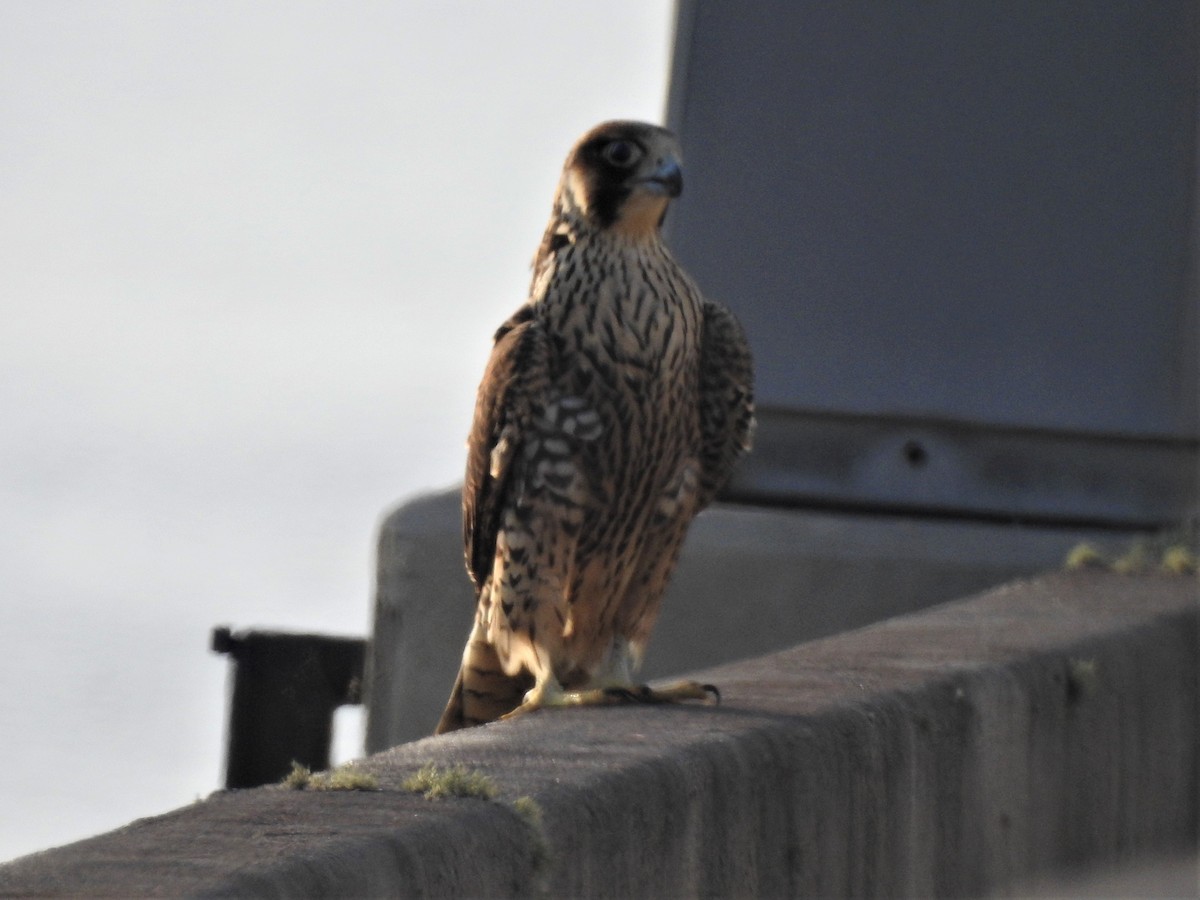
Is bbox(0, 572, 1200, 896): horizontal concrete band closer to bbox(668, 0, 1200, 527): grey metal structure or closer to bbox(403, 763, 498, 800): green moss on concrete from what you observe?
bbox(403, 763, 498, 800): green moss on concrete

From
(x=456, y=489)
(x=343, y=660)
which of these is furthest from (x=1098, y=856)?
(x=343, y=660)

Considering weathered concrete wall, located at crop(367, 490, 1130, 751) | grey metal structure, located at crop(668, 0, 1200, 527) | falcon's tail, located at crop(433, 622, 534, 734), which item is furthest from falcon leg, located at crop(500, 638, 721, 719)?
grey metal structure, located at crop(668, 0, 1200, 527)

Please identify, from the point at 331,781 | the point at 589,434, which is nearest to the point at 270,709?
the point at 589,434

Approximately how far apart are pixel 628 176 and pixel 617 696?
3.41 ft

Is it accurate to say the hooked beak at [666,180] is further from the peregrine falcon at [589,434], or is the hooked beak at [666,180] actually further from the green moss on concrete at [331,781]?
the green moss on concrete at [331,781]

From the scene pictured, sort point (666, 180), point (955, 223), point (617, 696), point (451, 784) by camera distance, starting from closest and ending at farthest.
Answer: point (451, 784), point (617, 696), point (666, 180), point (955, 223)

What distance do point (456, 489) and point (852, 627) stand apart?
4.09 ft

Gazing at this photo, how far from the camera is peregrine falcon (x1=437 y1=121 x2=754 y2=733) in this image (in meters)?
4.10

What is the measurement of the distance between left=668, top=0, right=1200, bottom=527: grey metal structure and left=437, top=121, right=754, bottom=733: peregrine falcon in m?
2.64

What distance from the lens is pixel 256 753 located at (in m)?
6.34

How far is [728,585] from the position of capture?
6.08 meters

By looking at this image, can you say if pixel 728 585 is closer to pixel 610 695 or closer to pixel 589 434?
pixel 589 434

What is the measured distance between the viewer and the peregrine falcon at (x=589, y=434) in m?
4.10

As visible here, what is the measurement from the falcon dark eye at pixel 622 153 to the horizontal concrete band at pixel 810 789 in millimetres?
1023
